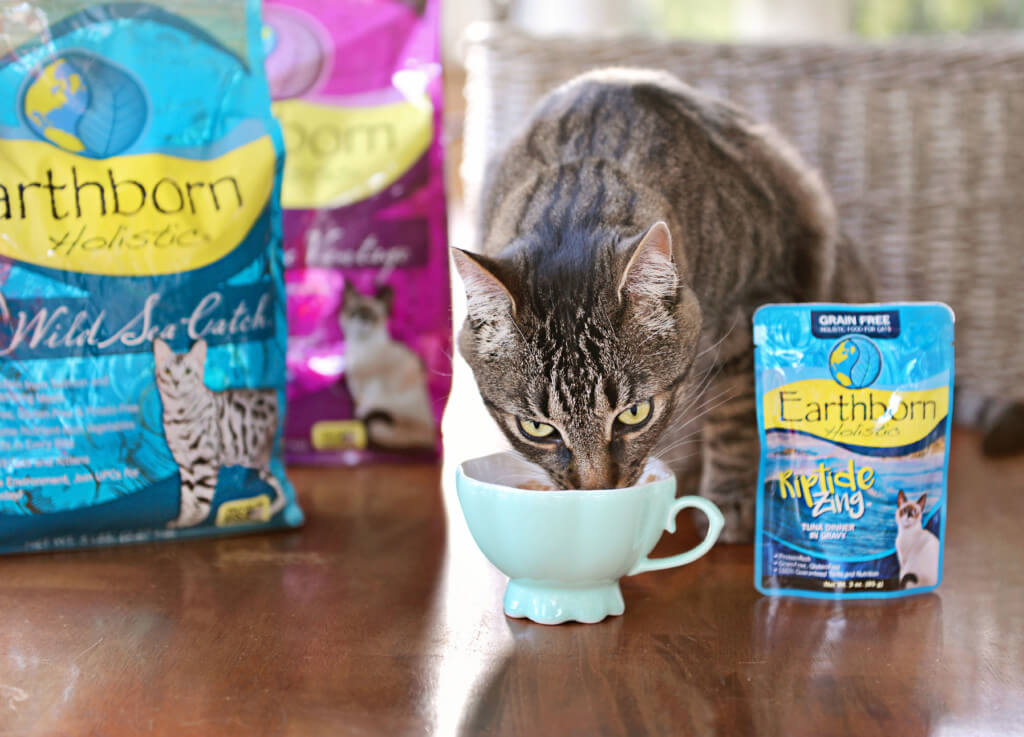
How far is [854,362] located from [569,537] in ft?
1.03

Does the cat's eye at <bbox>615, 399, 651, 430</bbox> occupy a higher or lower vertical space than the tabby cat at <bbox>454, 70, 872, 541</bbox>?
lower

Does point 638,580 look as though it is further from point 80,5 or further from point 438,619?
point 80,5

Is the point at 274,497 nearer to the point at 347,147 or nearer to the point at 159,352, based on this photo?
the point at 159,352

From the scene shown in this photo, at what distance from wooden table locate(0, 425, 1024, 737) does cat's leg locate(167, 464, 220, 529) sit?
3cm

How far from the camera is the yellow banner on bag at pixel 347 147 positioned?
1.34 metres

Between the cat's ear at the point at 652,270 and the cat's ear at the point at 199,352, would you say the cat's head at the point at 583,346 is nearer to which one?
the cat's ear at the point at 652,270

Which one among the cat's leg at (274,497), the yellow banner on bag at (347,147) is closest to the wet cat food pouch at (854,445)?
the cat's leg at (274,497)

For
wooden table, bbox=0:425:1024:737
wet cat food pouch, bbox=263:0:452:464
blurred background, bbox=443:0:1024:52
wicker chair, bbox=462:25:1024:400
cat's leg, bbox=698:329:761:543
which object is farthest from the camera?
blurred background, bbox=443:0:1024:52

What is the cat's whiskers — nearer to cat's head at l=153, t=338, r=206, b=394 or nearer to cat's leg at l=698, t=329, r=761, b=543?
cat's leg at l=698, t=329, r=761, b=543

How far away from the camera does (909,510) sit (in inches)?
35.7

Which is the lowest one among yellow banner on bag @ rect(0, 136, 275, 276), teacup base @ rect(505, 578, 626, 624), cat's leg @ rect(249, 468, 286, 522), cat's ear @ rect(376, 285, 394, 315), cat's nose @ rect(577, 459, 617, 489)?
teacup base @ rect(505, 578, 626, 624)

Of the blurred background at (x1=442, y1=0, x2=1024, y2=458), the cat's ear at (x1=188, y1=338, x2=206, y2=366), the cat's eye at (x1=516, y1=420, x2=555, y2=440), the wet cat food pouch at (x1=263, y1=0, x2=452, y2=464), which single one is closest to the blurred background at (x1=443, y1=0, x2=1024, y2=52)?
the blurred background at (x1=442, y1=0, x2=1024, y2=458)

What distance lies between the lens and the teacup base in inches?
33.6

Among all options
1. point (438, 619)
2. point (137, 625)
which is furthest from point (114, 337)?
point (438, 619)
